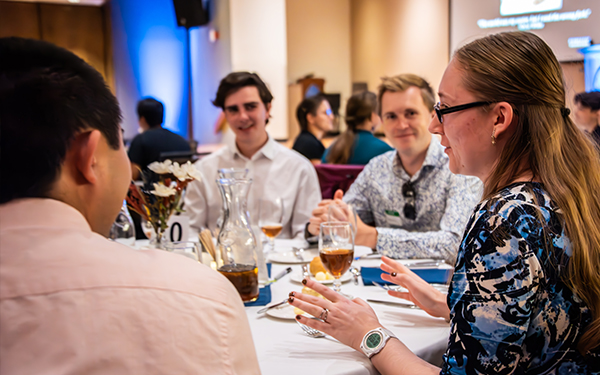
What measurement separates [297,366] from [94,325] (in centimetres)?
57

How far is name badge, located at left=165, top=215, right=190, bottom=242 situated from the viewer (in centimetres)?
186

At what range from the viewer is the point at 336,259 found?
1405mm

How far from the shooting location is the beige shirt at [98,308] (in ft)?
1.80

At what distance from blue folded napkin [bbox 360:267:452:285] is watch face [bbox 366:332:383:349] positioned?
19.1 inches

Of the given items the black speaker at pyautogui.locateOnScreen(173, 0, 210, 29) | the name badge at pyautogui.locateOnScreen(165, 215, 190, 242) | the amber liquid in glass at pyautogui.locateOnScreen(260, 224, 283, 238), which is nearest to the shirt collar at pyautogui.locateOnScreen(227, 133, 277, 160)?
the amber liquid in glass at pyautogui.locateOnScreen(260, 224, 283, 238)

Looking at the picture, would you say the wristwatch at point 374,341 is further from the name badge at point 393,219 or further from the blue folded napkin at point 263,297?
the name badge at point 393,219

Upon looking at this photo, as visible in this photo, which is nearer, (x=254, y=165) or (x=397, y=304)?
(x=397, y=304)

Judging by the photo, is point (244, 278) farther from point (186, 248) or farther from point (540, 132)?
point (540, 132)

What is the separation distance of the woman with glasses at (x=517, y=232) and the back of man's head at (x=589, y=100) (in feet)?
13.9

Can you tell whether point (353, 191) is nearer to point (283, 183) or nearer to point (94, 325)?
point (283, 183)

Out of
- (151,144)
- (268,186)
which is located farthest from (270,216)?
(151,144)

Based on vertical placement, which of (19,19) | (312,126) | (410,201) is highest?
(19,19)

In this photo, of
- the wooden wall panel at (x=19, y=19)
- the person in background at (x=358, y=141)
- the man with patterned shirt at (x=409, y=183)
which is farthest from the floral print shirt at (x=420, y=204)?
the wooden wall panel at (x=19, y=19)

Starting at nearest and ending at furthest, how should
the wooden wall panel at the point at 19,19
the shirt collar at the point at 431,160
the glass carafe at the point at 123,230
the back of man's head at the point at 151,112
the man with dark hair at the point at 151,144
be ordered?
the glass carafe at the point at 123,230 < the shirt collar at the point at 431,160 < the man with dark hair at the point at 151,144 < the back of man's head at the point at 151,112 < the wooden wall panel at the point at 19,19
